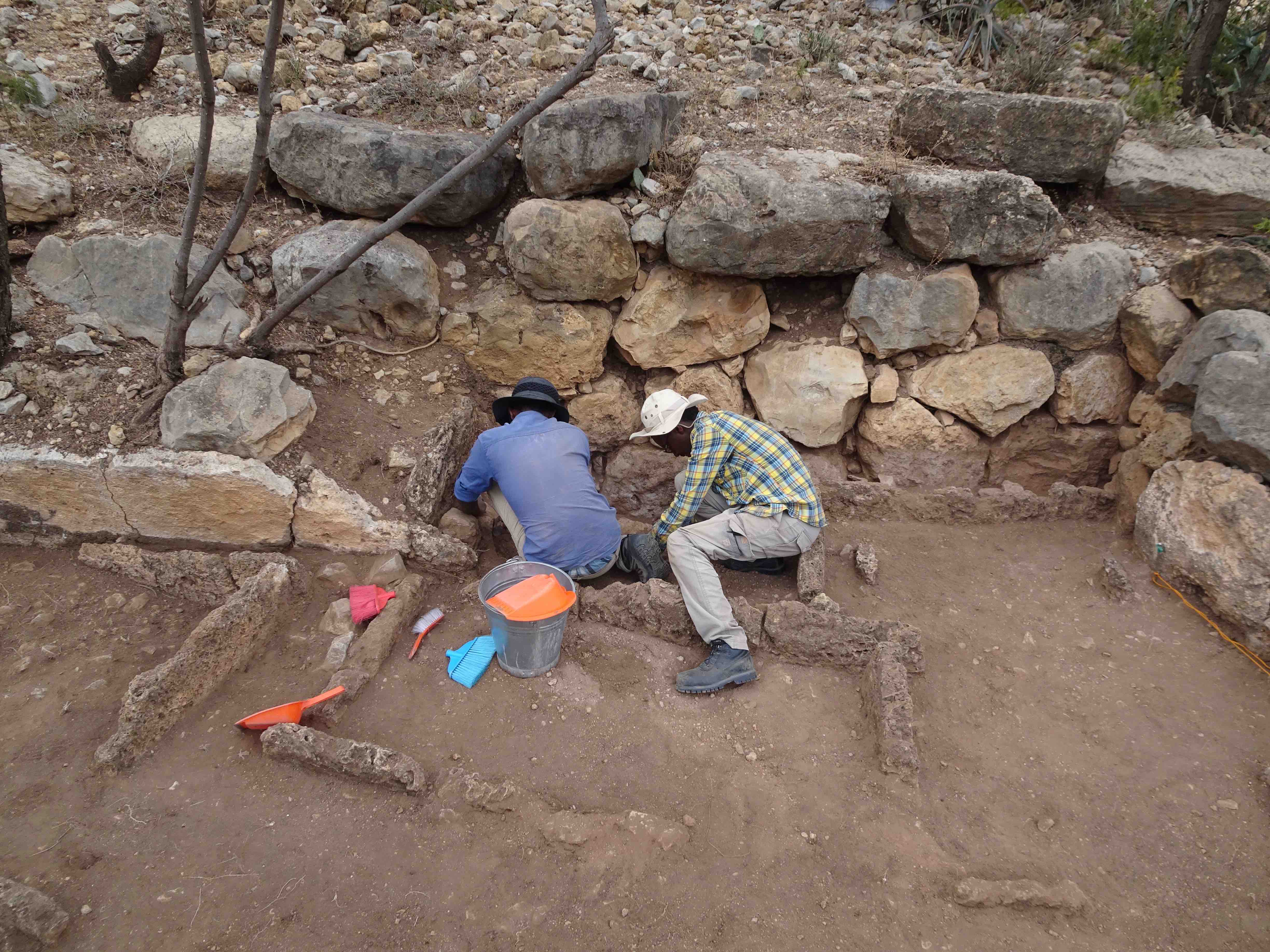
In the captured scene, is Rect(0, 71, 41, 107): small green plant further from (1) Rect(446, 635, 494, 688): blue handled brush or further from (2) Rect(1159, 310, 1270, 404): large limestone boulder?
(2) Rect(1159, 310, 1270, 404): large limestone boulder

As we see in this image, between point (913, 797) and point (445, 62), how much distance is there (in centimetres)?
587

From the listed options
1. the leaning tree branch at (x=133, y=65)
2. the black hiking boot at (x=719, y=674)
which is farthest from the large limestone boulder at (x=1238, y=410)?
the leaning tree branch at (x=133, y=65)

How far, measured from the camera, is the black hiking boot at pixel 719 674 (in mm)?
3270

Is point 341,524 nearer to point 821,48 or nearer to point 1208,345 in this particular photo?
point 1208,345

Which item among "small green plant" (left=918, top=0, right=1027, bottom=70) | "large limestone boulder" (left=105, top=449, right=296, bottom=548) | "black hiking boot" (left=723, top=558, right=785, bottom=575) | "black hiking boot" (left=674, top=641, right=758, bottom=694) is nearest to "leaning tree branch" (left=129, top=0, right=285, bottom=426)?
"large limestone boulder" (left=105, top=449, right=296, bottom=548)

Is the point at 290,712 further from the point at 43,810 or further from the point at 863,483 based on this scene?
the point at 863,483

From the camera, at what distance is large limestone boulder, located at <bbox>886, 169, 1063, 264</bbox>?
14.7 feet

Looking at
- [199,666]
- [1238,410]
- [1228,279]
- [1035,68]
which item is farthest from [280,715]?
[1035,68]

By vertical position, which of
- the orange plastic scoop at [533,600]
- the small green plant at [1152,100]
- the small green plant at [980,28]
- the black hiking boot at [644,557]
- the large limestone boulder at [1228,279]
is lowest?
the black hiking boot at [644,557]

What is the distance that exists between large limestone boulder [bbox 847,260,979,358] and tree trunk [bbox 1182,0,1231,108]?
9.22 ft

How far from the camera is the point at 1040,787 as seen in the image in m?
2.90

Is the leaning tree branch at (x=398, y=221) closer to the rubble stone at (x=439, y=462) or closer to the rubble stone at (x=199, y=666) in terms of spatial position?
the rubble stone at (x=439, y=462)

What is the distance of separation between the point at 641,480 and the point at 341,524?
6.85ft

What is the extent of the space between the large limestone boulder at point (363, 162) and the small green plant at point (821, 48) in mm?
3238
